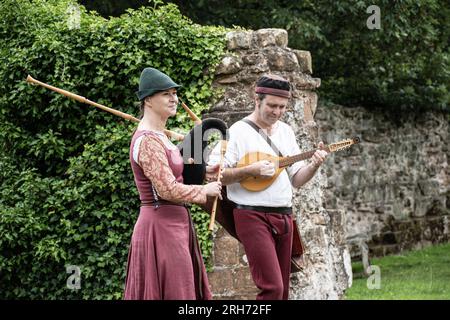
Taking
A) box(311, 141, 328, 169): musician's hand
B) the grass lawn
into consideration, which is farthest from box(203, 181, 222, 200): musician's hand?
the grass lawn

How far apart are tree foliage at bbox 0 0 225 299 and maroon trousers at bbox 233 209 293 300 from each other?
6.68 feet

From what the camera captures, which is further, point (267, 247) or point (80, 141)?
point (80, 141)

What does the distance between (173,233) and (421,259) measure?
882 cm

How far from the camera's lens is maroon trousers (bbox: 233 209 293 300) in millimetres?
6148

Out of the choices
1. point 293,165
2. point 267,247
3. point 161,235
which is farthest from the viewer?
point 293,165

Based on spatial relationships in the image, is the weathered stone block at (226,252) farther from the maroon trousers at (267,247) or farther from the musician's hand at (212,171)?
the musician's hand at (212,171)

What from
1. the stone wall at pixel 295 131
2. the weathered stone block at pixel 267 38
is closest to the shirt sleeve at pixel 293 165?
the stone wall at pixel 295 131

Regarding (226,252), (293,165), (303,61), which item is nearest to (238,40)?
(303,61)

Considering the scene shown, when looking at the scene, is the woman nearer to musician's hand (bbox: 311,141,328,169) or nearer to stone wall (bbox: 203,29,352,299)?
musician's hand (bbox: 311,141,328,169)

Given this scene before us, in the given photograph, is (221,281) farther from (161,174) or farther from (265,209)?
(161,174)

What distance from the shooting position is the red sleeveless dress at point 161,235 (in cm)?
579

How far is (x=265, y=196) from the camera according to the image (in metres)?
6.28

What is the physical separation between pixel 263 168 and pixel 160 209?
74 centimetres
